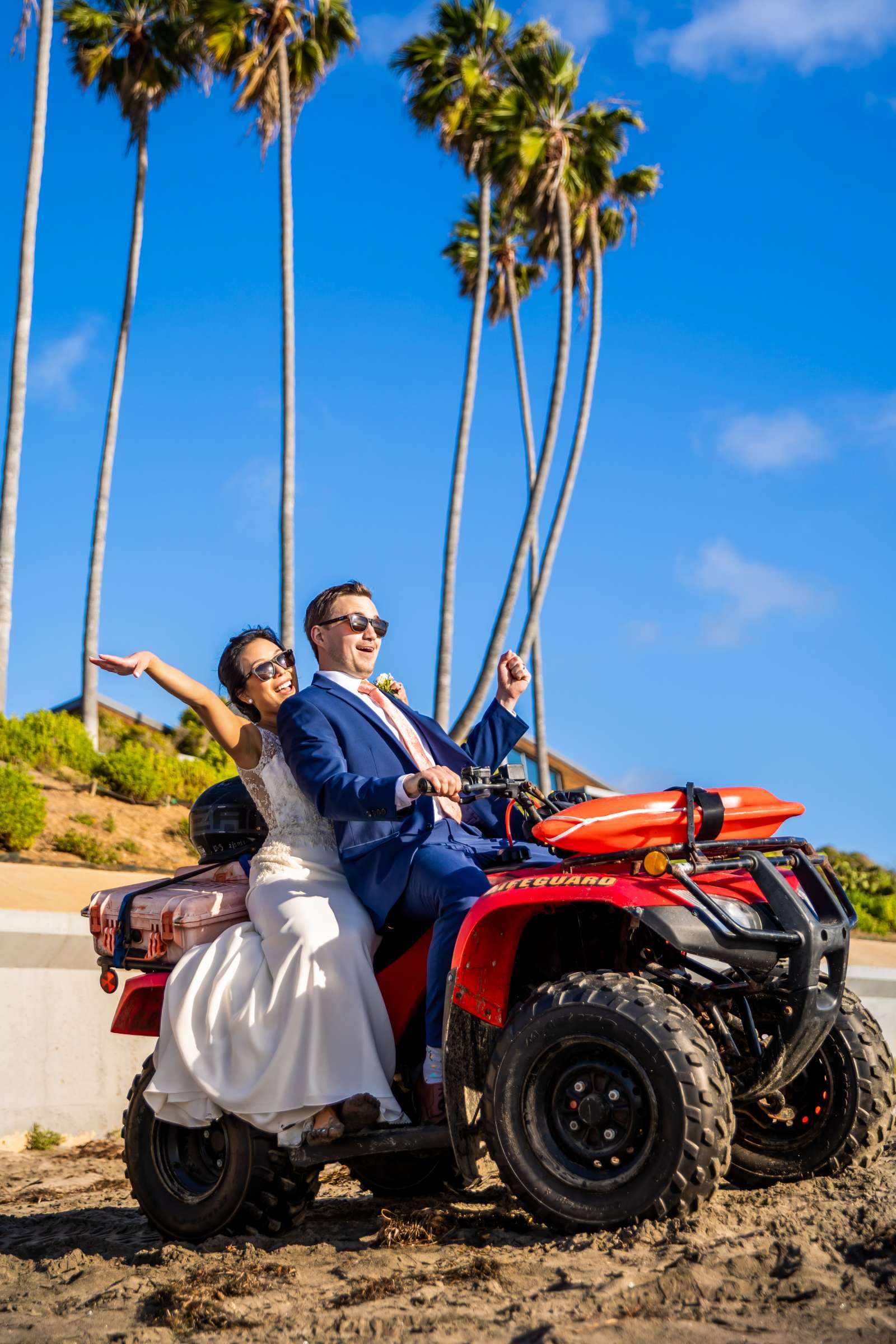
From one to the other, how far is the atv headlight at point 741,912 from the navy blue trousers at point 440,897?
783 millimetres

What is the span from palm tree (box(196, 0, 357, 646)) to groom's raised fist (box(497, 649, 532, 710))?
57.9 feet

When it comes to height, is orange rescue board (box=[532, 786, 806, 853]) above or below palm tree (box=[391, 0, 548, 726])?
below

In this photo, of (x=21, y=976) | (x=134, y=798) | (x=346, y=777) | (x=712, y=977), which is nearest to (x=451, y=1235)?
(x=712, y=977)

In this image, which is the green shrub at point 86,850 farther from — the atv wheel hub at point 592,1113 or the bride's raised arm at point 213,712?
the atv wheel hub at point 592,1113

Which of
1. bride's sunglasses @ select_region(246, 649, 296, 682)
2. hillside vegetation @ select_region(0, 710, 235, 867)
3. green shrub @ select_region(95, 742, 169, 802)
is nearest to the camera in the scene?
bride's sunglasses @ select_region(246, 649, 296, 682)

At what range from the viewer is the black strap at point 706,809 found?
3.86 m

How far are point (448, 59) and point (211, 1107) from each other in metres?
26.2

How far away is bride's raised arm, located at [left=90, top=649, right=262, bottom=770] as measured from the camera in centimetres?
491

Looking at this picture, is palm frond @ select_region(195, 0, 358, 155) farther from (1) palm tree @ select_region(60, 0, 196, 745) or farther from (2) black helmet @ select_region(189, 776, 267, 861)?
(2) black helmet @ select_region(189, 776, 267, 861)

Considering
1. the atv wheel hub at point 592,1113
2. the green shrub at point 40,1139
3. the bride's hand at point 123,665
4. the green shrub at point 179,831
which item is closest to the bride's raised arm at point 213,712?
the bride's hand at point 123,665

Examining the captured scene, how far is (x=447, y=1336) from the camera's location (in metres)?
2.93

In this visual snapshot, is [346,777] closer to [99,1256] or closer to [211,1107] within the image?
[211,1107]

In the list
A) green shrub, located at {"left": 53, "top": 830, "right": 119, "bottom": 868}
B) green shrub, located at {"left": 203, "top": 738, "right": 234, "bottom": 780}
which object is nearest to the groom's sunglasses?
green shrub, located at {"left": 53, "top": 830, "right": 119, "bottom": 868}

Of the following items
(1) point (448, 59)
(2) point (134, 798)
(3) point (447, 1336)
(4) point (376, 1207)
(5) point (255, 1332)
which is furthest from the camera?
(1) point (448, 59)
